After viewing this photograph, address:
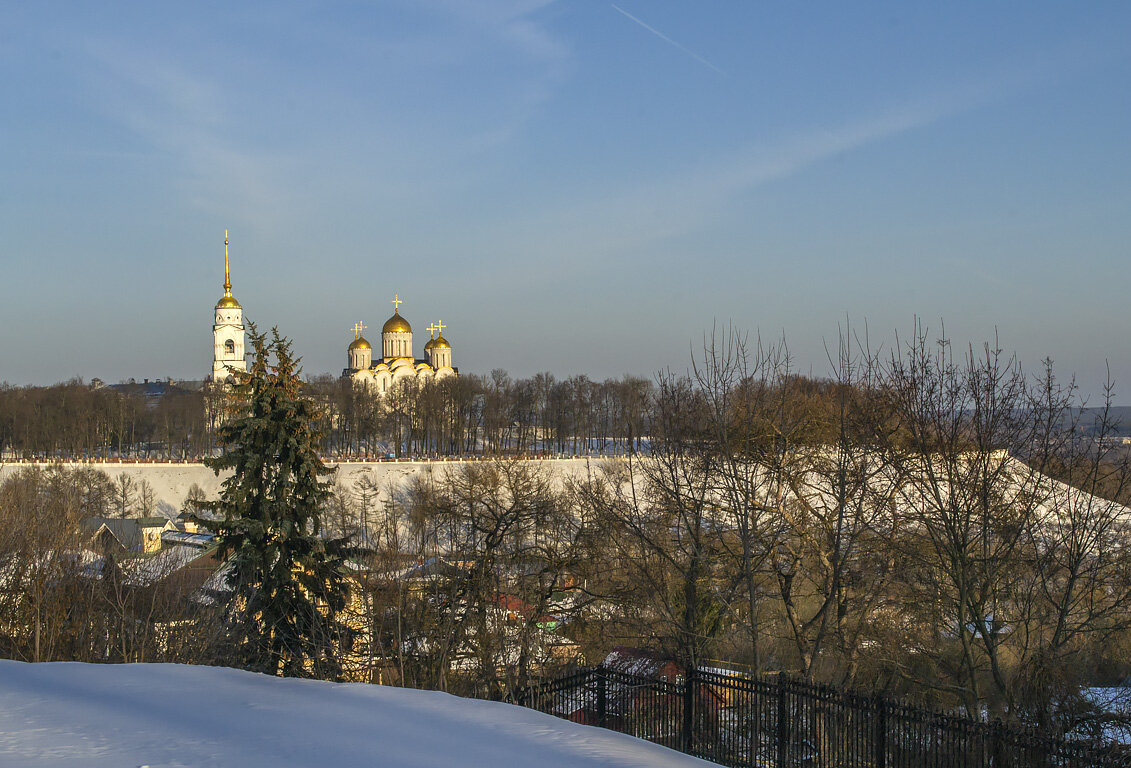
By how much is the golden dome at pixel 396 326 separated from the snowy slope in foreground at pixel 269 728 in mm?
77912

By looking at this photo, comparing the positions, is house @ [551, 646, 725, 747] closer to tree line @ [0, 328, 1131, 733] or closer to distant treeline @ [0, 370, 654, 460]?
tree line @ [0, 328, 1131, 733]

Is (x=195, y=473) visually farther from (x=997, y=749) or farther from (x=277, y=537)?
(x=997, y=749)

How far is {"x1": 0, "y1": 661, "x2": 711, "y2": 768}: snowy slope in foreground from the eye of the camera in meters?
5.91

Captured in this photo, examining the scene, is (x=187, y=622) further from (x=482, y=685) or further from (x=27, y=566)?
(x=482, y=685)

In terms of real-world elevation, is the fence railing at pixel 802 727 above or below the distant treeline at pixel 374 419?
below

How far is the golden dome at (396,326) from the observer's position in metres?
85.2

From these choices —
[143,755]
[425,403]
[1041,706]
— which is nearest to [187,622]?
[143,755]

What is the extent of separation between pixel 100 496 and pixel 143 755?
39.0m

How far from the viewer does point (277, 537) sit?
1541 centimetres

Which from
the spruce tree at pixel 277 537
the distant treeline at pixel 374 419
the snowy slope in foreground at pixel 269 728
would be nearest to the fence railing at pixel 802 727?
the snowy slope in foreground at pixel 269 728

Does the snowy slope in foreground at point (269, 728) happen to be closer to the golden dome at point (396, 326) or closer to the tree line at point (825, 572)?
the tree line at point (825, 572)

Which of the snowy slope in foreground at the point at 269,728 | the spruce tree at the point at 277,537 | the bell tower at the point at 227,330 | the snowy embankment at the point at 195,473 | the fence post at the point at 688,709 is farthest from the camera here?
the bell tower at the point at 227,330

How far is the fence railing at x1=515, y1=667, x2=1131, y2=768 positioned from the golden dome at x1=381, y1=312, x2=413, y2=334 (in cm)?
7585

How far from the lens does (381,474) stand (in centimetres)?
5234
